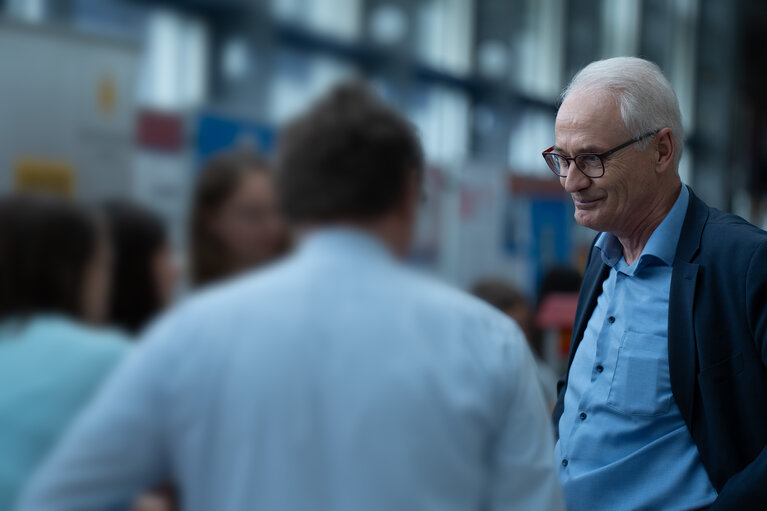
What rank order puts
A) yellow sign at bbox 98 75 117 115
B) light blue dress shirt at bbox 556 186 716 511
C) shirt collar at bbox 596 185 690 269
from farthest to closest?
A: 1. yellow sign at bbox 98 75 117 115
2. shirt collar at bbox 596 185 690 269
3. light blue dress shirt at bbox 556 186 716 511

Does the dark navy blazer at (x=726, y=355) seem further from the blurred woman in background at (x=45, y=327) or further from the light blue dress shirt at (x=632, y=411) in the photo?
the blurred woman in background at (x=45, y=327)

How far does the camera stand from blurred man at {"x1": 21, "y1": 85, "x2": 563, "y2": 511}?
111cm

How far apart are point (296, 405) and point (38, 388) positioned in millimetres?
519

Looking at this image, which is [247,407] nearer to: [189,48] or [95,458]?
[95,458]

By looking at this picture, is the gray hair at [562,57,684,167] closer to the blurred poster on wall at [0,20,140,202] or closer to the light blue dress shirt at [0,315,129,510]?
the light blue dress shirt at [0,315,129,510]

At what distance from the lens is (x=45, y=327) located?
1.45 m

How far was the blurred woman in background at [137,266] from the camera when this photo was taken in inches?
75.6

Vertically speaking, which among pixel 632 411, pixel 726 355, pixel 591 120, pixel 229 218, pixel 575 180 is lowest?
pixel 632 411

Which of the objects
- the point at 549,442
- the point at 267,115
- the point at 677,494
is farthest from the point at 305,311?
the point at 267,115

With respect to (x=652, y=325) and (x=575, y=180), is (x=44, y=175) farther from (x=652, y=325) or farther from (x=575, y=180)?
(x=652, y=325)

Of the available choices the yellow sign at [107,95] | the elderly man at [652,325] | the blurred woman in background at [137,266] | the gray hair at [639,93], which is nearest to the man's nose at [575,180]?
the elderly man at [652,325]

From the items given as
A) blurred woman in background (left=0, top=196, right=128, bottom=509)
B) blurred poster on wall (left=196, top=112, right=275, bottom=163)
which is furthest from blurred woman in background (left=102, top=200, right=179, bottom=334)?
blurred poster on wall (left=196, top=112, right=275, bottom=163)

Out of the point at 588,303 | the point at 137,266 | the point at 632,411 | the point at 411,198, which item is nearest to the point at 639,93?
the point at 588,303

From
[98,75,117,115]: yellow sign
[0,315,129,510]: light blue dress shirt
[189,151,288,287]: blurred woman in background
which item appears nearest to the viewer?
[0,315,129,510]: light blue dress shirt
